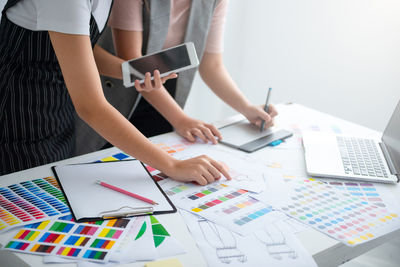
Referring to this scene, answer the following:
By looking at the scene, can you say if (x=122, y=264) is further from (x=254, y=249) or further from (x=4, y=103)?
(x=4, y=103)

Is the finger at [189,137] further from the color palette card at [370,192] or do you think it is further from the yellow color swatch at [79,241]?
the yellow color swatch at [79,241]

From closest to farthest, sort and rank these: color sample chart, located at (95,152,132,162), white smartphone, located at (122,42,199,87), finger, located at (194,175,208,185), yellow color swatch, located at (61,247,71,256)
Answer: yellow color swatch, located at (61,247,71,256) → finger, located at (194,175,208,185) → color sample chart, located at (95,152,132,162) → white smartphone, located at (122,42,199,87)

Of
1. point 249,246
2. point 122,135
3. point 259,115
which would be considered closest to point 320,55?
point 259,115

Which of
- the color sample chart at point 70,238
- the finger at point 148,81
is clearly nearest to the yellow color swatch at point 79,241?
the color sample chart at point 70,238

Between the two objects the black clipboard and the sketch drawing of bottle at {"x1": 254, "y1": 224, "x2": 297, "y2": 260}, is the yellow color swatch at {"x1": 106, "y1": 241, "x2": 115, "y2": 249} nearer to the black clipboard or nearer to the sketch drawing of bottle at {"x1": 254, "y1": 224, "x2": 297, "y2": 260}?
the black clipboard

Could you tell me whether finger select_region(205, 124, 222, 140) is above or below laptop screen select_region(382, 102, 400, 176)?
below

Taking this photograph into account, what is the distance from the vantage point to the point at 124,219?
0.82 m

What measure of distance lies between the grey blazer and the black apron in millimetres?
263

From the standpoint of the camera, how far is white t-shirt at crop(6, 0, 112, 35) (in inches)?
34.9

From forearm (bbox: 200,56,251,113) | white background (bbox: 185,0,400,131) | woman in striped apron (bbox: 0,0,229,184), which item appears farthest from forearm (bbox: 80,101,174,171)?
white background (bbox: 185,0,400,131)

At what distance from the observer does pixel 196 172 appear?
96 cm

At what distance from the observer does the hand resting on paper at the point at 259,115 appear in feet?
4.39

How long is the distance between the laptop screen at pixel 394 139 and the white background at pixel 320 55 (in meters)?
0.82

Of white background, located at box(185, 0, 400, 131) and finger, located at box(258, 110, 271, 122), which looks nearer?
finger, located at box(258, 110, 271, 122)
